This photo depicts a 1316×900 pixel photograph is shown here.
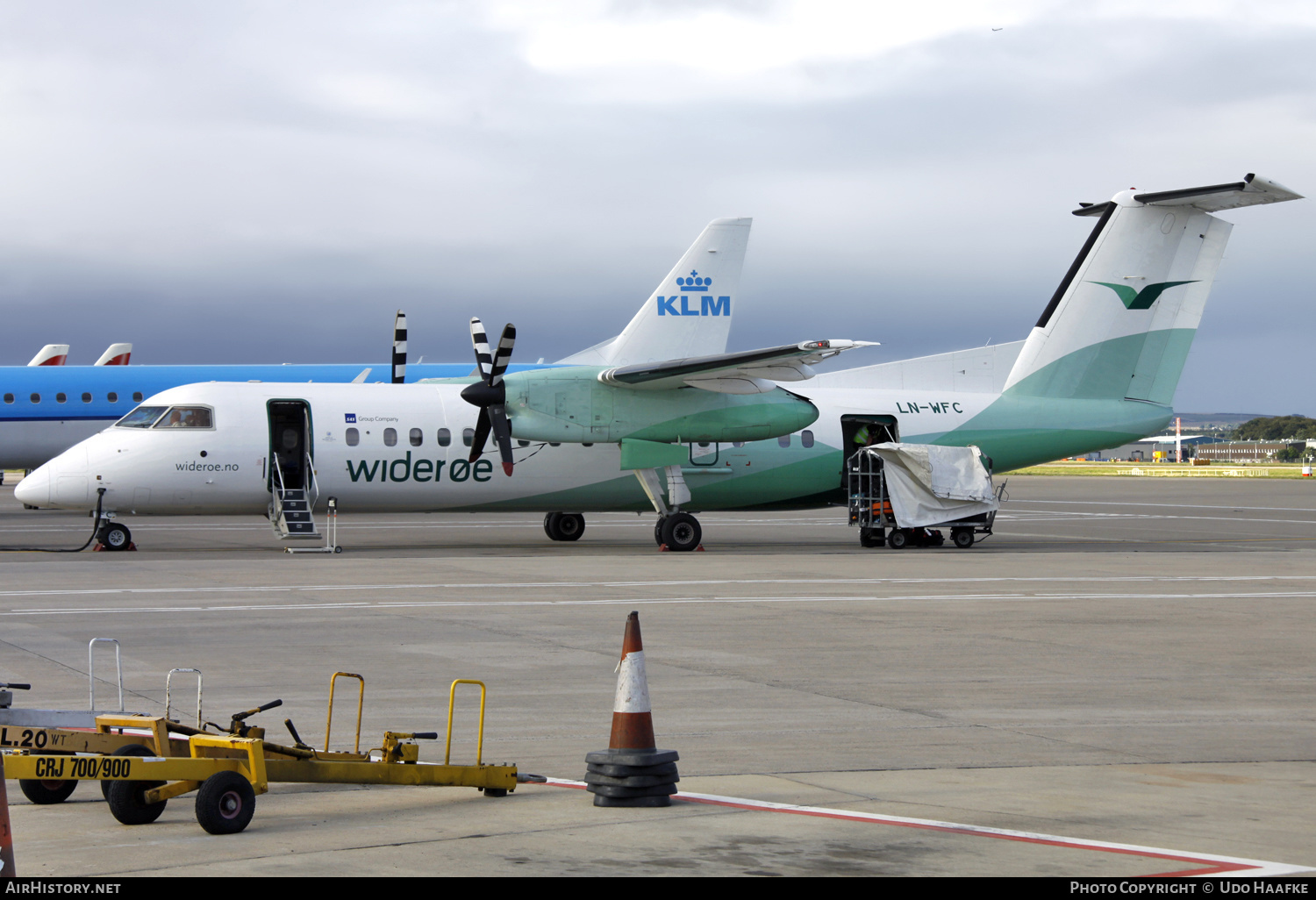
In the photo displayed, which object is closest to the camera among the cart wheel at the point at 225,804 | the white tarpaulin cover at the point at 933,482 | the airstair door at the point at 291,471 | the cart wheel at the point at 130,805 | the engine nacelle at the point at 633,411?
the cart wheel at the point at 225,804

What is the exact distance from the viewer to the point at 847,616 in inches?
565

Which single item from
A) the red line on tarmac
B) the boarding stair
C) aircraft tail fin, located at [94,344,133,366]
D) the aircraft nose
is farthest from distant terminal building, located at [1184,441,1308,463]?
the red line on tarmac

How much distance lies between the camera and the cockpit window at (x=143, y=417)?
22.6 metres

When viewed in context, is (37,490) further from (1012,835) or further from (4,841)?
(1012,835)

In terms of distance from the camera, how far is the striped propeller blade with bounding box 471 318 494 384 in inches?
937

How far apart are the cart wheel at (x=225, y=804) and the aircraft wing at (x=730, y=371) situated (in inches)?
649

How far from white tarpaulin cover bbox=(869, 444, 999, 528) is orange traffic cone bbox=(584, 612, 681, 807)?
59.8 ft

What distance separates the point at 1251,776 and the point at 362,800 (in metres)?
4.91

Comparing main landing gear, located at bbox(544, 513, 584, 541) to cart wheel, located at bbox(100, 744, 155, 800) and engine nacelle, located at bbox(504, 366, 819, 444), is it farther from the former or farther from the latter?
cart wheel, located at bbox(100, 744, 155, 800)

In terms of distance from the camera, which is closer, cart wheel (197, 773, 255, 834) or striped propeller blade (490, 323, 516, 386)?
cart wheel (197, 773, 255, 834)

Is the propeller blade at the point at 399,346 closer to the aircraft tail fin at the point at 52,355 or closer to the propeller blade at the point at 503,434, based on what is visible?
the propeller blade at the point at 503,434

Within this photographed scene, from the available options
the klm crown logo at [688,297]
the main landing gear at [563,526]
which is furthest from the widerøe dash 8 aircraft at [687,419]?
the klm crown logo at [688,297]

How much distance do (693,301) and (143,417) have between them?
14570 mm

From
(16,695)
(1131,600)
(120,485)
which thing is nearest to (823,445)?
(1131,600)
